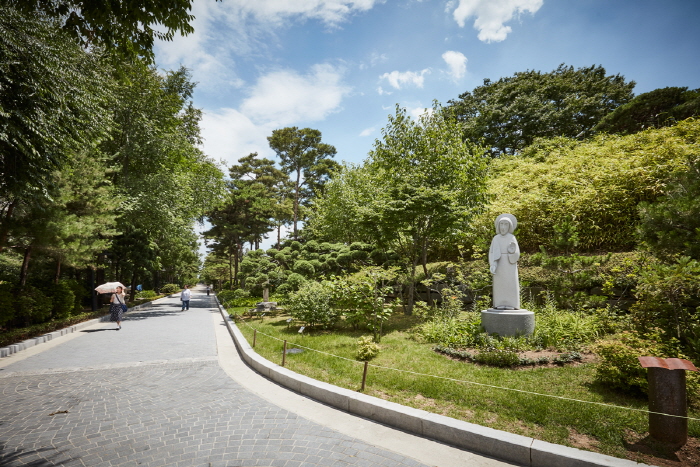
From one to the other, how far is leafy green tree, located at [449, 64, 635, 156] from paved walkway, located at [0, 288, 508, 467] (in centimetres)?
2493

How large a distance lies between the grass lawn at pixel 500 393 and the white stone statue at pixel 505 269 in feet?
6.78

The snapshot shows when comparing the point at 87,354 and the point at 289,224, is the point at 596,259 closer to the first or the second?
the point at 87,354

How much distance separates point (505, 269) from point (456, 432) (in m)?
5.01

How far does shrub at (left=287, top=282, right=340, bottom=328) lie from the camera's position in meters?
9.79

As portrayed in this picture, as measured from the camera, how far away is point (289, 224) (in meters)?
36.9

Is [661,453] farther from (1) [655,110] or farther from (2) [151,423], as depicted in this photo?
(1) [655,110]

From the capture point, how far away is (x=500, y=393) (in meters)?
4.69

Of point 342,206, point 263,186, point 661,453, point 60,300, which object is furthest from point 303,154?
point 661,453

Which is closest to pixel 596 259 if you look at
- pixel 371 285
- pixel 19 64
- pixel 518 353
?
pixel 518 353

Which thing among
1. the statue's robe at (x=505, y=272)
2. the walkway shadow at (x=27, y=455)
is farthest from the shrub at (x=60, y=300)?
the statue's robe at (x=505, y=272)

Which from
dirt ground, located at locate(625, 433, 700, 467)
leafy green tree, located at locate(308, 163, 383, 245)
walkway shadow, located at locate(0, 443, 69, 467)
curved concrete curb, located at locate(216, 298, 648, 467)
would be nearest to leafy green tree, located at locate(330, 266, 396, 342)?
curved concrete curb, located at locate(216, 298, 648, 467)

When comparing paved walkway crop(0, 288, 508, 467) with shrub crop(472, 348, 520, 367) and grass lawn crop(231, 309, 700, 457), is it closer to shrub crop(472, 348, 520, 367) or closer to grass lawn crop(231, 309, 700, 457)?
grass lawn crop(231, 309, 700, 457)

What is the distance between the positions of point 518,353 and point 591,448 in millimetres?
3219

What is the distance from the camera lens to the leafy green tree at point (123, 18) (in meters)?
3.98
